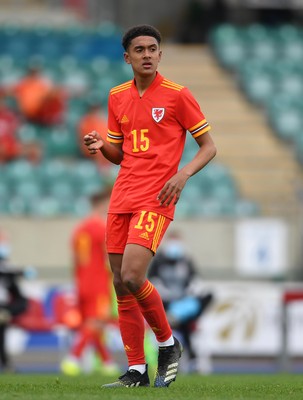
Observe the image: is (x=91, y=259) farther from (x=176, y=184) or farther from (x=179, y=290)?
(x=176, y=184)

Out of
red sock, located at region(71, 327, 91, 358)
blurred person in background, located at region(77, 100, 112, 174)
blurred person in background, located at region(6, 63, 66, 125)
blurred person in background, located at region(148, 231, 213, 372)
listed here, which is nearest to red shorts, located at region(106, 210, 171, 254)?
red sock, located at region(71, 327, 91, 358)

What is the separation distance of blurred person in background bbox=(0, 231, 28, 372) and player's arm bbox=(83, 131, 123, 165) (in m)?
6.51

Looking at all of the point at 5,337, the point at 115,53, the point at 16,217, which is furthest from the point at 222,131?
the point at 5,337

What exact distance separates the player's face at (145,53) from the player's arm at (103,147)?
47 centimetres

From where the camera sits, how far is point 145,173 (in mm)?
7023

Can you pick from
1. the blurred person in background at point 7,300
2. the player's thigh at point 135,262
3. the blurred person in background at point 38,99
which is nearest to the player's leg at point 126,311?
the player's thigh at point 135,262

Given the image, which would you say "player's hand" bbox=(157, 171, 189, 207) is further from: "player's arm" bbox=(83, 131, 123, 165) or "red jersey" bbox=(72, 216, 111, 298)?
"red jersey" bbox=(72, 216, 111, 298)

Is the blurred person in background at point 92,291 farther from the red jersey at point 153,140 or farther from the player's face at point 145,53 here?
the player's face at point 145,53

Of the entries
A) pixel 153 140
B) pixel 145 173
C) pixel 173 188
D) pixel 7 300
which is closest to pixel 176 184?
pixel 173 188

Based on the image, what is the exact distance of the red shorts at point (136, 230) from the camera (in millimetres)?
6930

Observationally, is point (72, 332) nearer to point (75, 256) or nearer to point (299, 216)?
point (75, 256)

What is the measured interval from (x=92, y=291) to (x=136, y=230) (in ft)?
20.0

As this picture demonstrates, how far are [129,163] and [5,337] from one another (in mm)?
7218

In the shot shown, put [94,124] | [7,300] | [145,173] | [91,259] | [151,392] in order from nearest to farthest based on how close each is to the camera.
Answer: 1. [151,392]
2. [145,173]
3. [91,259]
4. [7,300]
5. [94,124]
